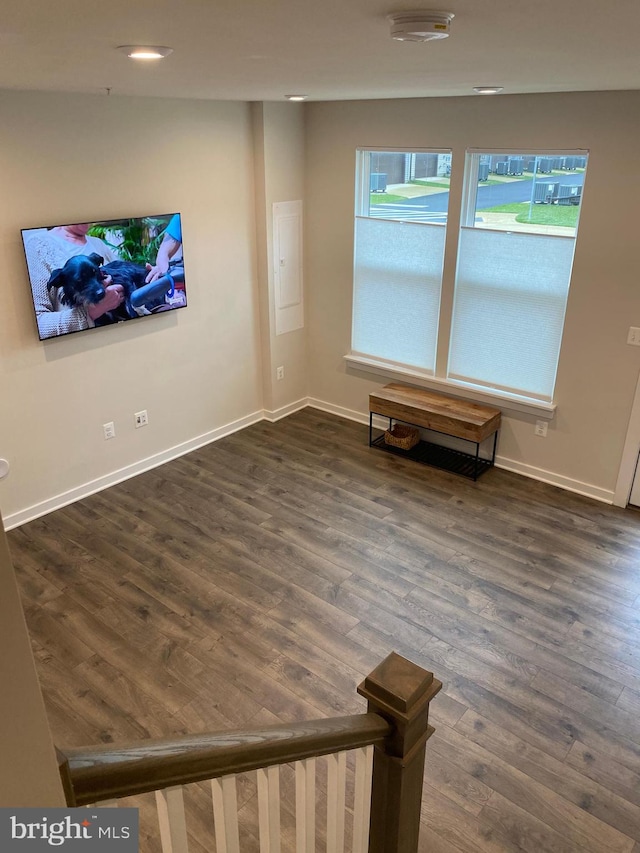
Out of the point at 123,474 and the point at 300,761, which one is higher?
the point at 300,761

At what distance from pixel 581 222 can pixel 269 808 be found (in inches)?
154

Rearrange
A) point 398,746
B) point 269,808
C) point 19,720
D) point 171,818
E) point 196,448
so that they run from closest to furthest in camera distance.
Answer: point 19,720, point 171,818, point 269,808, point 398,746, point 196,448

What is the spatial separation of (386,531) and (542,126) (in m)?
2.74

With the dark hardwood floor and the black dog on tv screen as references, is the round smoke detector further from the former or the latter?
the black dog on tv screen

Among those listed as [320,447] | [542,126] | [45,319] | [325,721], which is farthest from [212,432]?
[325,721]

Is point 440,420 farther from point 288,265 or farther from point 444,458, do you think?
point 288,265

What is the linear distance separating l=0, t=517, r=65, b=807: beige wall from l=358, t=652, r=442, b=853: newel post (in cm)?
72

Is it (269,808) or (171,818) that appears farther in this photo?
(269,808)

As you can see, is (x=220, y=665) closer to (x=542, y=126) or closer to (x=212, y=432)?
(x=212, y=432)

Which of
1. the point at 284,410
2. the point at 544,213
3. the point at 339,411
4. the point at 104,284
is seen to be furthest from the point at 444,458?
the point at 104,284

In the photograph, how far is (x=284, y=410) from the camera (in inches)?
231

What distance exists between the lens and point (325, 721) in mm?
1255

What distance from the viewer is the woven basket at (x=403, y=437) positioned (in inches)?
202

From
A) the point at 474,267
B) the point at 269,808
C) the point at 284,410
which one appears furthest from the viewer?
the point at 284,410
